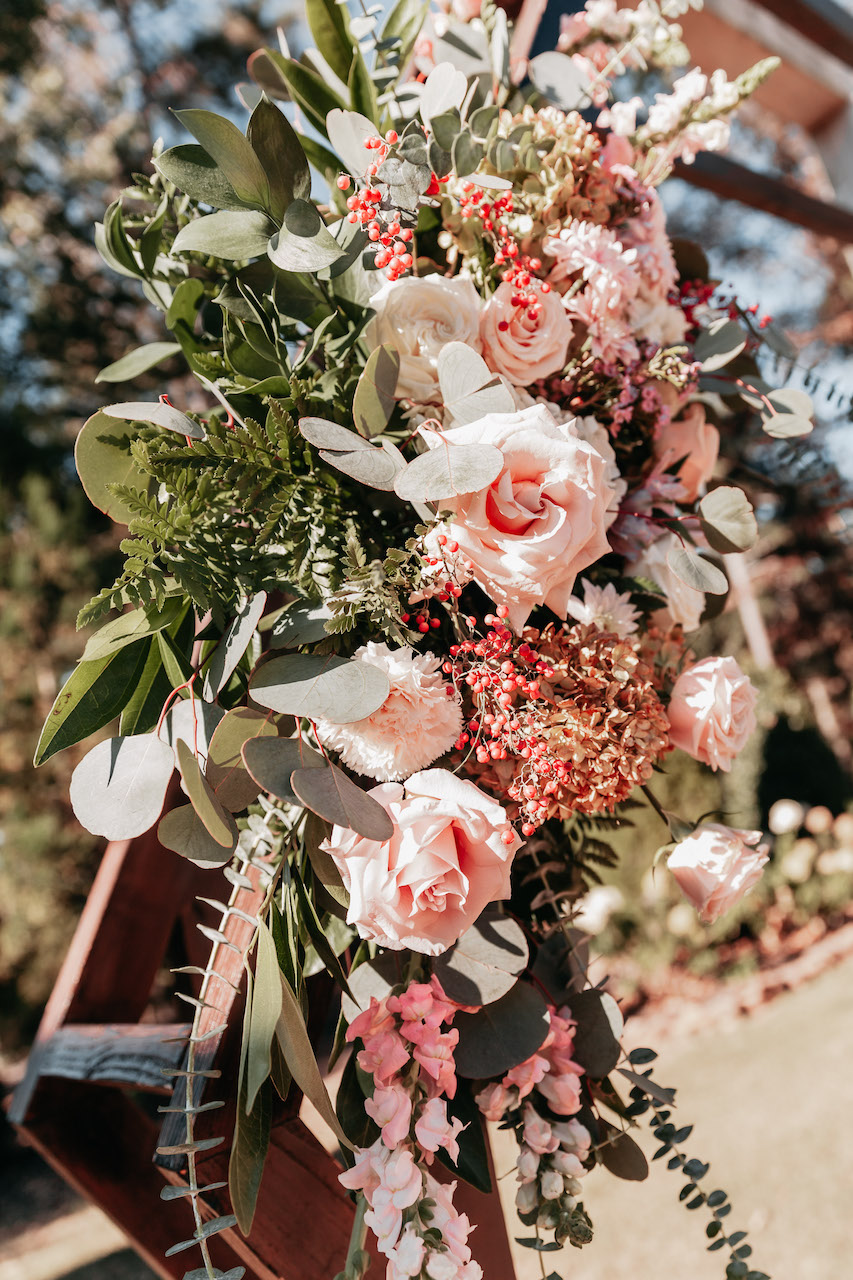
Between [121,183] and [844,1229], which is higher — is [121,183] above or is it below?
below

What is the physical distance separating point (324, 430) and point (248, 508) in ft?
0.32

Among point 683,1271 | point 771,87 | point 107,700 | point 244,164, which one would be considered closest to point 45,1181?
point 683,1271

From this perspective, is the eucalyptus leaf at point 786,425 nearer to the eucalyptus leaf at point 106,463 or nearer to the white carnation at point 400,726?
the white carnation at point 400,726

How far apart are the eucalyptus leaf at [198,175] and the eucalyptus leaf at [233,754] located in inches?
17.0

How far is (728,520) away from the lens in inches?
32.2

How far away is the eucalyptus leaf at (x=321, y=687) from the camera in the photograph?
2.05 ft

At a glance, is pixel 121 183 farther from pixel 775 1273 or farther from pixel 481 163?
pixel 775 1273

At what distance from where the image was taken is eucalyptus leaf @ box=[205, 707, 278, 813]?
67 centimetres

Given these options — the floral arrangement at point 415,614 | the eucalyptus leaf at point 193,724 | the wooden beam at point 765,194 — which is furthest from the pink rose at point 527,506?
the wooden beam at point 765,194

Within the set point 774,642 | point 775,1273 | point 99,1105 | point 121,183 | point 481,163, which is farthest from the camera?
point 774,642

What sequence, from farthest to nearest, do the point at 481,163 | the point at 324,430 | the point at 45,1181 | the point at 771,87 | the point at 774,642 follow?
the point at 774,642 → the point at 45,1181 → the point at 771,87 → the point at 481,163 → the point at 324,430

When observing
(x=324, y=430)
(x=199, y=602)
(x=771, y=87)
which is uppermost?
(x=771, y=87)

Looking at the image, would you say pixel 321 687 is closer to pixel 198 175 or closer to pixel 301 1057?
pixel 301 1057

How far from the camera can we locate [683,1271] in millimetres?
2191
